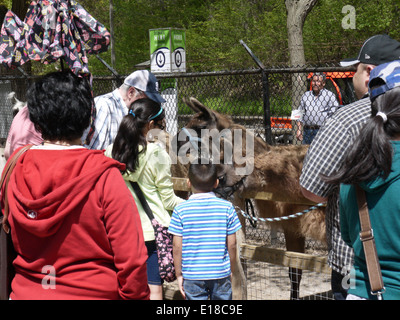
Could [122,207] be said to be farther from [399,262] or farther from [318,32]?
[318,32]

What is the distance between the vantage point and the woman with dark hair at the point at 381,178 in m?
1.94

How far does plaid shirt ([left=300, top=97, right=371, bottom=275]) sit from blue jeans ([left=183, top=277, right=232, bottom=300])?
104 centimetres

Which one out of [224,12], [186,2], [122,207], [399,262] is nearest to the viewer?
[399,262]

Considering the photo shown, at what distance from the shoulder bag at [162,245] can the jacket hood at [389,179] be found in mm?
1881

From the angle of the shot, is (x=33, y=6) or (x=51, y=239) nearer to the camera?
(x=51, y=239)

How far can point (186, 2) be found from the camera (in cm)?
3009

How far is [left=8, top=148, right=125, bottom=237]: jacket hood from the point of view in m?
2.04

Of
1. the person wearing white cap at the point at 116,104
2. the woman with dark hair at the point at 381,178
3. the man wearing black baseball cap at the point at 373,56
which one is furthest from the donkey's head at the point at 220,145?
the woman with dark hair at the point at 381,178

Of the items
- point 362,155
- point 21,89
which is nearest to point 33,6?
point 362,155

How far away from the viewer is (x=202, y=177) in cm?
348

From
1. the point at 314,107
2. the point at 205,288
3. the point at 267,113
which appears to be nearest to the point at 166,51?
the point at 314,107

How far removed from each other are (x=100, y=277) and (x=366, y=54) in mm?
1770

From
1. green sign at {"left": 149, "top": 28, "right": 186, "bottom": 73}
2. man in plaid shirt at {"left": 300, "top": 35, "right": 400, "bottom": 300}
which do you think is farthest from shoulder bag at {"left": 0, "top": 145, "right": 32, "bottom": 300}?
green sign at {"left": 149, "top": 28, "right": 186, "bottom": 73}
